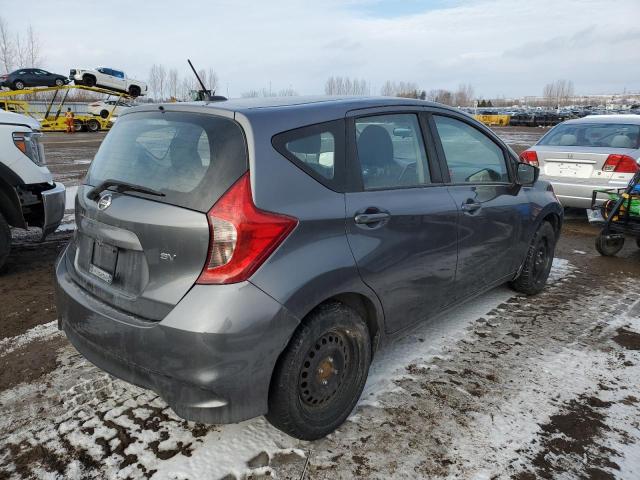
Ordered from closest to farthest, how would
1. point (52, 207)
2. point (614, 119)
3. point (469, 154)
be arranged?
1. point (469, 154)
2. point (52, 207)
3. point (614, 119)

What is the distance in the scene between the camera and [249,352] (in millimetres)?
2070

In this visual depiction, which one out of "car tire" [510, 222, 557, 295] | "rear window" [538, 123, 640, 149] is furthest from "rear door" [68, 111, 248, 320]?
"rear window" [538, 123, 640, 149]

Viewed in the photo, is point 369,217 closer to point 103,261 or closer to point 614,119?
point 103,261

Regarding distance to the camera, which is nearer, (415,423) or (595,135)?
(415,423)

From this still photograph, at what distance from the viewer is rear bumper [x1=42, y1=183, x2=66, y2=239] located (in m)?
4.79

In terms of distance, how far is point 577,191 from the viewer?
7.04 m

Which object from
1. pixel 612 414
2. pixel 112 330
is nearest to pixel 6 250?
pixel 112 330

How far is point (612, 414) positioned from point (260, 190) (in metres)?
2.37

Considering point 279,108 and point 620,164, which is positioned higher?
point 279,108

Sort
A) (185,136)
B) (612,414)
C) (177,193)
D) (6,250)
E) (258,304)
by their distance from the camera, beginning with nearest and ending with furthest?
(258,304) < (177,193) < (185,136) < (612,414) < (6,250)

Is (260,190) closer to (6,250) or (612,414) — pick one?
(612,414)

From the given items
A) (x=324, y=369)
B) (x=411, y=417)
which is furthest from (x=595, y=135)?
(x=324, y=369)

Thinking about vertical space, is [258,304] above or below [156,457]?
above

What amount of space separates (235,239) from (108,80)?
29.4 meters
